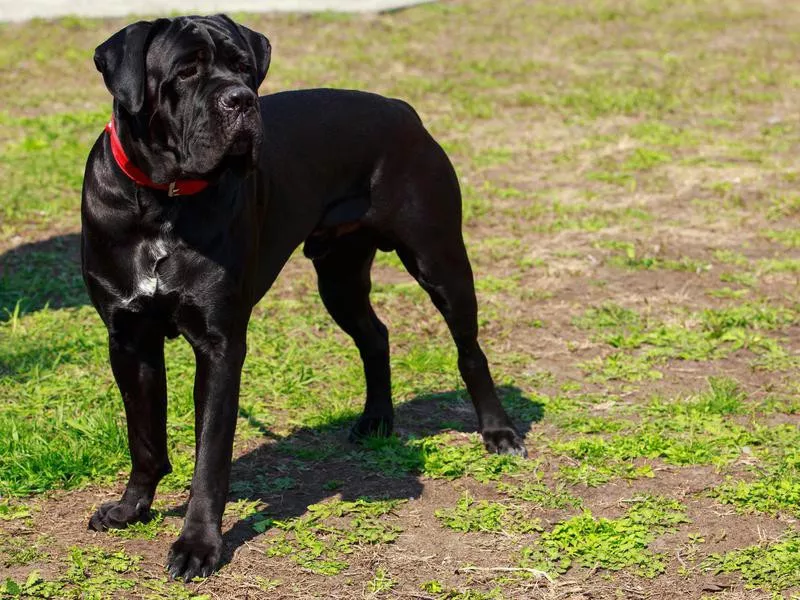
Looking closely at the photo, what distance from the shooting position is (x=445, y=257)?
493 cm

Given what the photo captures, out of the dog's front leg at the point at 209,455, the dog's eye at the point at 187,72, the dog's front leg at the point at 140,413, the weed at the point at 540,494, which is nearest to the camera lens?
the dog's eye at the point at 187,72

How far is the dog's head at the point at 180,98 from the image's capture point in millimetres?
3701

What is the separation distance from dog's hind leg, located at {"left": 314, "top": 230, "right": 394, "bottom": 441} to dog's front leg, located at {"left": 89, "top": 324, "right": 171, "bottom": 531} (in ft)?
3.50

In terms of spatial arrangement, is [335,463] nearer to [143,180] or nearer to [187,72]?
[143,180]

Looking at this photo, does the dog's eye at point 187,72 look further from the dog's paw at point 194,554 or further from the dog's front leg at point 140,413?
the dog's paw at point 194,554

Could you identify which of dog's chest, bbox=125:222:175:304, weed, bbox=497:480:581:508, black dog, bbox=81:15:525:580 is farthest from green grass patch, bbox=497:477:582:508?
dog's chest, bbox=125:222:175:304

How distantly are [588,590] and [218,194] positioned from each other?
176 cm

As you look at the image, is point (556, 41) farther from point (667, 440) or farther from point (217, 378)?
point (217, 378)

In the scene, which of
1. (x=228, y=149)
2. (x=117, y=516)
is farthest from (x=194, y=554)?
(x=228, y=149)

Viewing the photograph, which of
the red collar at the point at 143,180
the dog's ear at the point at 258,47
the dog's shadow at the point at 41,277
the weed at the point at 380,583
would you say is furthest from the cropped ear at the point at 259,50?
the dog's shadow at the point at 41,277

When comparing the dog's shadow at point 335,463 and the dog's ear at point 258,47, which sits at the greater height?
the dog's ear at point 258,47

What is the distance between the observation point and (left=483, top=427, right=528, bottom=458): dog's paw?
16.5 ft

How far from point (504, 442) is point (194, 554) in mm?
1547

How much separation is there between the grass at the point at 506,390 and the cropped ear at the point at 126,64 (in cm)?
154
